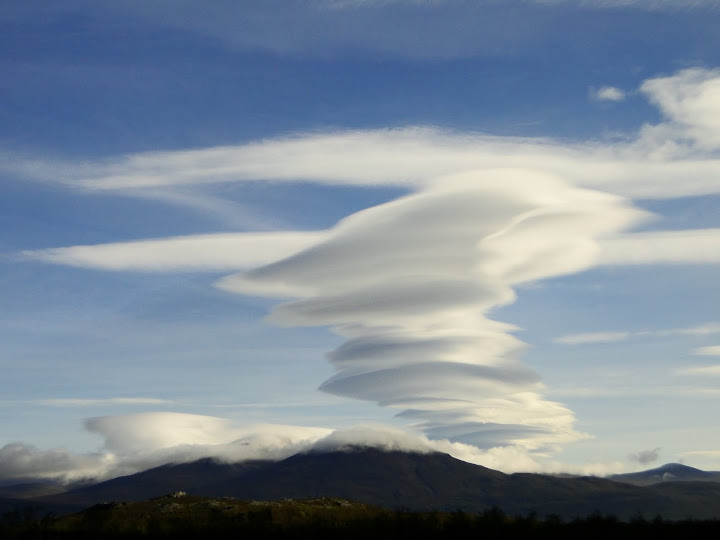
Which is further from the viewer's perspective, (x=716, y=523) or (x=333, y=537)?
(x=716, y=523)

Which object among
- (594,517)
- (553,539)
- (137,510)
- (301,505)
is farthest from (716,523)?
(137,510)

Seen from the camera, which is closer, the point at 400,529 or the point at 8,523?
the point at 400,529

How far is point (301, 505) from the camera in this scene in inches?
2921

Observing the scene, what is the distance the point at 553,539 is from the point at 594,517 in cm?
813

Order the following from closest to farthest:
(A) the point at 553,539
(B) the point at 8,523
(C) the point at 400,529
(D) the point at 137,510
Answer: (A) the point at 553,539 < (C) the point at 400,529 < (B) the point at 8,523 < (D) the point at 137,510

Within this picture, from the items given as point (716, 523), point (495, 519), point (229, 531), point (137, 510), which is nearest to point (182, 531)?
point (229, 531)

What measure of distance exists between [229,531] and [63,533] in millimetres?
13062

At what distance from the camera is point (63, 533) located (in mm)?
62500

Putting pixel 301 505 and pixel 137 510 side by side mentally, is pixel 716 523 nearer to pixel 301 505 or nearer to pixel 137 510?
pixel 301 505

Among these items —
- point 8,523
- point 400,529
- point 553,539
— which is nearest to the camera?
point 553,539

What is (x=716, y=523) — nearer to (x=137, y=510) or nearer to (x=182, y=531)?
(x=182, y=531)

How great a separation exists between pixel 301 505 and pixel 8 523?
77.3 ft

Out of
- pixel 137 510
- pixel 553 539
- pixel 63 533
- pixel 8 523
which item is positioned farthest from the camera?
pixel 137 510

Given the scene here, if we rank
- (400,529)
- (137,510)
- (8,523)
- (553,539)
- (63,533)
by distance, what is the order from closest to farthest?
(553,539) < (400,529) < (63,533) < (8,523) < (137,510)
